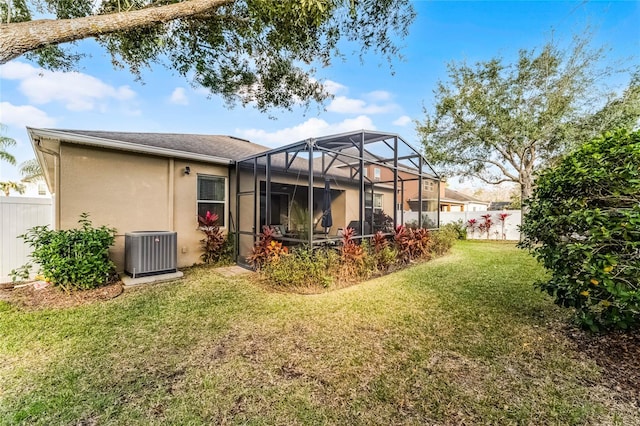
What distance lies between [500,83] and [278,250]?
12.4m

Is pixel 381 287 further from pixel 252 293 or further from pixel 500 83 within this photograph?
pixel 500 83

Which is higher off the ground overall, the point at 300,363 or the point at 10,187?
the point at 10,187

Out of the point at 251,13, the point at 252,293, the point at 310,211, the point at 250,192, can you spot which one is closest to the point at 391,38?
the point at 251,13

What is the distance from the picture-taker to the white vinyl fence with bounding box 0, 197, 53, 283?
5406mm

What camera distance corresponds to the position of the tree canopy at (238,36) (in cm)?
441

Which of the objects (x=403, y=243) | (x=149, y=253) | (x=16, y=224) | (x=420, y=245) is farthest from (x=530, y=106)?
(x=16, y=224)

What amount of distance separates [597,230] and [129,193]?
7.99 meters

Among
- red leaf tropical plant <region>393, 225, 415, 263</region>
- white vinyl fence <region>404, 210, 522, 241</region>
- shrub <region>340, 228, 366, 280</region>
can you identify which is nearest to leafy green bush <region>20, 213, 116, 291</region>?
shrub <region>340, 228, 366, 280</region>

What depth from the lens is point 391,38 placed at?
20.1 feet

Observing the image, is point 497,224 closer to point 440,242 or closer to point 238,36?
point 440,242

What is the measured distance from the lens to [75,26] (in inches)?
142

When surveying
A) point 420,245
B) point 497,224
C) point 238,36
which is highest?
point 238,36

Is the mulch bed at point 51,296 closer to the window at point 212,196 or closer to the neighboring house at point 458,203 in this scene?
the window at point 212,196

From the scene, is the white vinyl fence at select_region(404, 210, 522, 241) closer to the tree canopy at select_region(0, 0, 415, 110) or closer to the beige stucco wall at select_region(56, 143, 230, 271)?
the tree canopy at select_region(0, 0, 415, 110)
